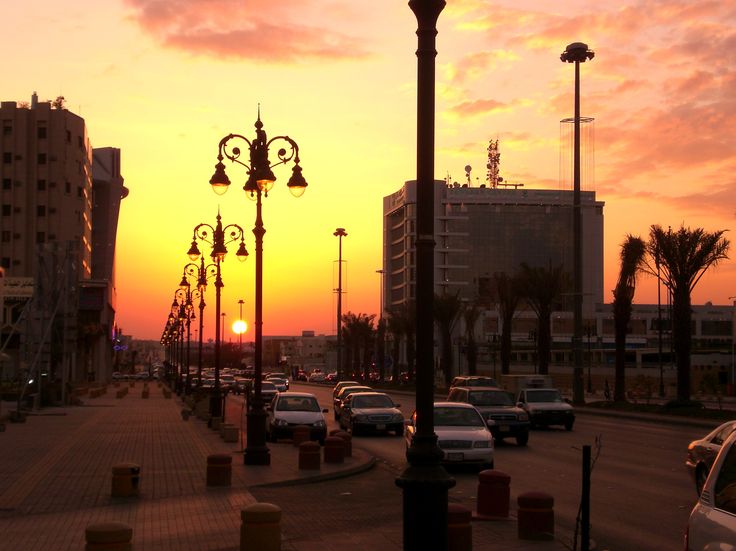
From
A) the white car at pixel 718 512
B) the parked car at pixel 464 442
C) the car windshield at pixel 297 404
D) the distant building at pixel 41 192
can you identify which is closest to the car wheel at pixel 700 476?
the parked car at pixel 464 442

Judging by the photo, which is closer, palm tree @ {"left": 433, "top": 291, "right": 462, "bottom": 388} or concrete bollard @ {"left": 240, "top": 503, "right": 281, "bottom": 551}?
concrete bollard @ {"left": 240, "top": 503, "right": 281, "bottom": 551}

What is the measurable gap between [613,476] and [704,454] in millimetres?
3914

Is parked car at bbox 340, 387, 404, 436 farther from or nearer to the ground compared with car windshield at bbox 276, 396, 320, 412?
nearer to the ground

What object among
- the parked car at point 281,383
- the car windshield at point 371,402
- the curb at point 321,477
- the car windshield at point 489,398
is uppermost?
the car windshield at point 489,398

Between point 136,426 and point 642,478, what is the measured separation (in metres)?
22.6

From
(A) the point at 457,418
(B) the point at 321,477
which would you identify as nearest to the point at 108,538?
(B) the point at 321,477

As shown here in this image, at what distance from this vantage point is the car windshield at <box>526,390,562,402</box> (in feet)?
122

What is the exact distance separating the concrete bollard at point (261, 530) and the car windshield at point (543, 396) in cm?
2705

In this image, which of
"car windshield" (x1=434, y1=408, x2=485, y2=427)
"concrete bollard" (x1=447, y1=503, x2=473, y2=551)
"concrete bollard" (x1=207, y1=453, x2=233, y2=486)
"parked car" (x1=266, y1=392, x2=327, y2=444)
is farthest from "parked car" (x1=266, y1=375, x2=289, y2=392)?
"concrete bollard" (x1=447, y1=503, x2=473, y2=551)

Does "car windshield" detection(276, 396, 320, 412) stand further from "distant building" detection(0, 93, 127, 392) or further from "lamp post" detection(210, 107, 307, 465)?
"distant building" detection(0, 93, 127, 392)

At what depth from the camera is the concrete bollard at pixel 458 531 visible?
10.8 meters

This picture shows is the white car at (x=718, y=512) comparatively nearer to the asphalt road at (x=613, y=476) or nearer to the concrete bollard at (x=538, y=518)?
the asphalt road at (x=613, y=476)

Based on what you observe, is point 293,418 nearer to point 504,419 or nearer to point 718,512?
point 504,419

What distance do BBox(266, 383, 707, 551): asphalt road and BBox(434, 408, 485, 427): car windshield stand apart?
3.41ft
